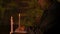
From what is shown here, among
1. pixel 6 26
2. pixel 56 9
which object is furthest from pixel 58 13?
pixel 6 26

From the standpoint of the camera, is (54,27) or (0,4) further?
(0,4)

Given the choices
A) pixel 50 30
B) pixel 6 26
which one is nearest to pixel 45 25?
pixel 50 30

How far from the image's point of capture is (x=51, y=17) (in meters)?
0.62

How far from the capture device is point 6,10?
7.86 ft

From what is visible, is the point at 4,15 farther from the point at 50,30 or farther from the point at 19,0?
the point at 50,30

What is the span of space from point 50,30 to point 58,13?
0.22 feet

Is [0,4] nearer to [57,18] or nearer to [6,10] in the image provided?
[6,10]

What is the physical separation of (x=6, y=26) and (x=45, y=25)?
179 centimetres

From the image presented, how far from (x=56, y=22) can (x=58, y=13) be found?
0.03 m

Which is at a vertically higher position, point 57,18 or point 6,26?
point 57,18

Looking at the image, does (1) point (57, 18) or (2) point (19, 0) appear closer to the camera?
(1) point (57, 18)

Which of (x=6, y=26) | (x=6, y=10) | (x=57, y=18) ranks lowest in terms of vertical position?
(x=6, y=26)

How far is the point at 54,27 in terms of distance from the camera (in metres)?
0.61

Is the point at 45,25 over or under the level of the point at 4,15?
over
